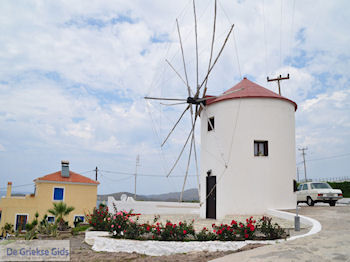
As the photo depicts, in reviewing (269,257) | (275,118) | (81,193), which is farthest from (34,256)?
(81,193)

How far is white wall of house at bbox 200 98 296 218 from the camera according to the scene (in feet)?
50.7

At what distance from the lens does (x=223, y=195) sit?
15883 millimetres

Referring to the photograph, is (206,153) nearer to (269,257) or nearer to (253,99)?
(253,99)

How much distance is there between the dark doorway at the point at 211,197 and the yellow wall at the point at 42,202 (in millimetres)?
11210

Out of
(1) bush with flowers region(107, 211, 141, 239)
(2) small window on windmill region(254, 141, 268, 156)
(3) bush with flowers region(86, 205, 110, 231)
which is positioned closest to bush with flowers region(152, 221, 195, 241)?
(1) bush with flowers region(107, 211, 141, 239)

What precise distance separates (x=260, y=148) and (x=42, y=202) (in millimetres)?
17433

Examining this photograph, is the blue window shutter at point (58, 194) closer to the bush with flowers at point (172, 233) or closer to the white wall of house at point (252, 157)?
the white wall of house at point (252, 157)

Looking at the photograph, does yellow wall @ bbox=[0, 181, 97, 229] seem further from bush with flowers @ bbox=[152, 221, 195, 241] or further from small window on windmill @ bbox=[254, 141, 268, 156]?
bush with flowers @ bbox=[152, 221, 195, 241]

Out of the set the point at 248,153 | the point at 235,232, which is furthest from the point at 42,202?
the point at 235,232

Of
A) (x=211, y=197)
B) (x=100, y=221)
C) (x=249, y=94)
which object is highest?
(x=249, y=94)

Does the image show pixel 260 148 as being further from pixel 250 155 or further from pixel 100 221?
pixel 100 221

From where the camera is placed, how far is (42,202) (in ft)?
83.7

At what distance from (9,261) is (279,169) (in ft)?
39.7

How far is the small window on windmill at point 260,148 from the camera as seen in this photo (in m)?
15.9
